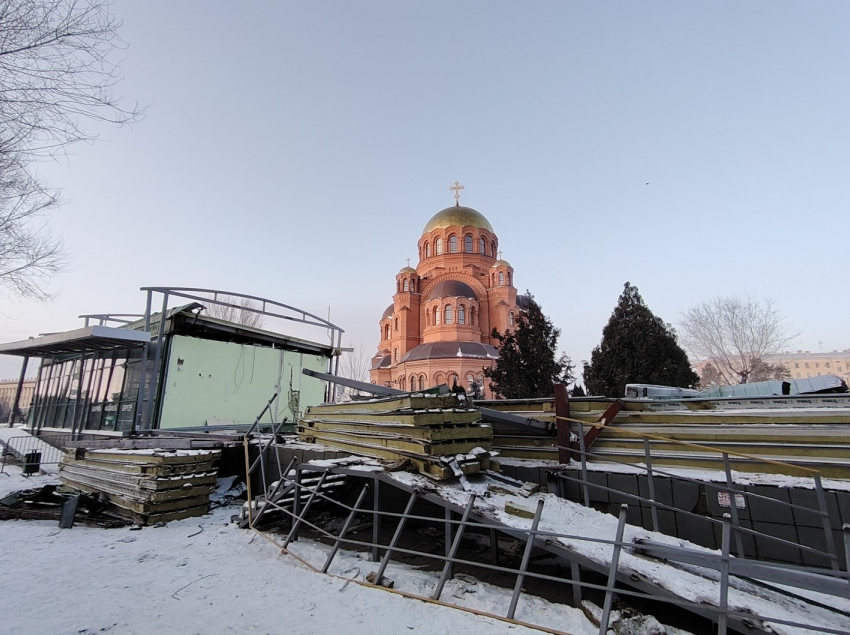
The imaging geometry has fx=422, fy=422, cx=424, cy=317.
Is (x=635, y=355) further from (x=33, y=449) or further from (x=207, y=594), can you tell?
(x=33, y=449)

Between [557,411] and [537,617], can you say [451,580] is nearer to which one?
[537,617]

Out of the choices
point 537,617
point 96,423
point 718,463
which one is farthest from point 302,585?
point 96,423

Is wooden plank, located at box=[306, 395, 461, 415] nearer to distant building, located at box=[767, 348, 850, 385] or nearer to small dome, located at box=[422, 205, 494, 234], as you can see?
small dome, located at box=[422, 205, 494, 234]

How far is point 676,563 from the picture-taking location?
398 centimetres

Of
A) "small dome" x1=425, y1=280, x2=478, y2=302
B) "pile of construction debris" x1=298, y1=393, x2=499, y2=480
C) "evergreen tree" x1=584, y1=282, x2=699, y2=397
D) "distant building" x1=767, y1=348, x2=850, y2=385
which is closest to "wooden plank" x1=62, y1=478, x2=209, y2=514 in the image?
"pile of construction debris" x1=298, y1=393, x2=499, y2=480

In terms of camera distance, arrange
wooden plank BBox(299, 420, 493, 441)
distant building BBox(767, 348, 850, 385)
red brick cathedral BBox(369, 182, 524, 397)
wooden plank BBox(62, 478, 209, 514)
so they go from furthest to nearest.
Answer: distant building BBox(767, 348, 850, 385) < red brick cathedral BBox(369, 182, 524, 397) < wooden plank BBox(62, 478, 209, 514) < wooden plank BBox(299, 420, 493, 441)

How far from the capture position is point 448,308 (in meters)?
41.8

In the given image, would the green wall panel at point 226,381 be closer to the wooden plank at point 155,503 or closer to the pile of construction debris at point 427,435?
the wooden plank at point 155,503

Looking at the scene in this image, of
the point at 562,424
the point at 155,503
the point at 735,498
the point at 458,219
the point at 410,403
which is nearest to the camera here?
the point at 735,498

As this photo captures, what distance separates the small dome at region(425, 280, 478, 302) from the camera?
42125 mm

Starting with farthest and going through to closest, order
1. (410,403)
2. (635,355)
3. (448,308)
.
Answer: (448,308), (635,355), (410,403)

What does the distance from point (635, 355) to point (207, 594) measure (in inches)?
842

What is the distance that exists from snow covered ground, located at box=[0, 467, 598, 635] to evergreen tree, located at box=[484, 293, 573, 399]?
1795cm

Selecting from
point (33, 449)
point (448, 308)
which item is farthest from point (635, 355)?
point (33, 449)
